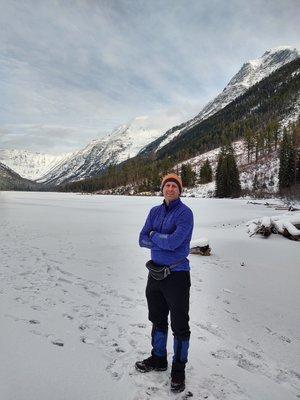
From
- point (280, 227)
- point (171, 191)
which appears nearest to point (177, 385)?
point (171, 191)

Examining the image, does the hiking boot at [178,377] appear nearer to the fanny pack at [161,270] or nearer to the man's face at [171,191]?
the fanny pack at [161,270]

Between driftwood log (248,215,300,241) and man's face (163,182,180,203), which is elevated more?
man's face (163,182,180,203)

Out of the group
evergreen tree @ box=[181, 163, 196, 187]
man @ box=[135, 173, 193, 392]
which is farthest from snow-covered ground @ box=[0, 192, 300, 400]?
evergreen tree @ box=[181, 163, 196, 187]

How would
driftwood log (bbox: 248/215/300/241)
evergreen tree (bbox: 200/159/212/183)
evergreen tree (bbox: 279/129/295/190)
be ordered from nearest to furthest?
driftwood log (bbox: 248/215/300/241) → evergreen tree (bbox: 279/129/295/190) → evergreen tree (bbox: 200/159/212/183)

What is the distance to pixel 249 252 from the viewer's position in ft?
48.4

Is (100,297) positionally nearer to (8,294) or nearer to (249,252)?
(8,294)

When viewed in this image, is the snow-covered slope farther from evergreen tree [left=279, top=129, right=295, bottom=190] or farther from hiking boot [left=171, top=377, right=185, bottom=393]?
hiking boot [left=171, top=377, right=185, bottom=393]

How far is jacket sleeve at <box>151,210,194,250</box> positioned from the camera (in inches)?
188

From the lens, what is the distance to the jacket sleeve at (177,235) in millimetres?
4766

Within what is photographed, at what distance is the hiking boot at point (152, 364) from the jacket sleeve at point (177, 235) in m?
1.63

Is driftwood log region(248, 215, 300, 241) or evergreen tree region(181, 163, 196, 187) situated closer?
driftwood log region(248, 215, 300, 241)

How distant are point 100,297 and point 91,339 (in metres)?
2.34

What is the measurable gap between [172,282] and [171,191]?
1257 mm

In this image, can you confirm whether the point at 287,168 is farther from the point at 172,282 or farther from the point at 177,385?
the point at 177,385
